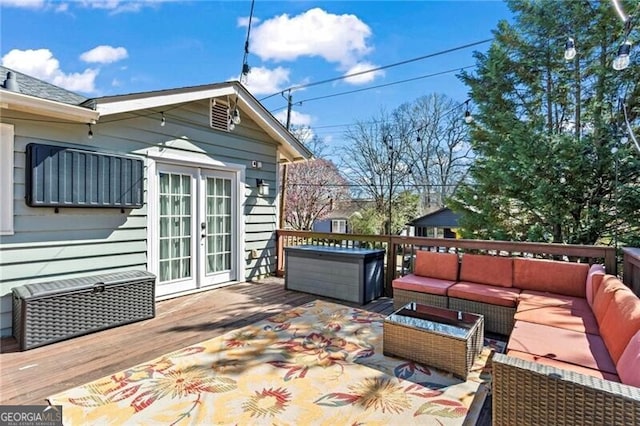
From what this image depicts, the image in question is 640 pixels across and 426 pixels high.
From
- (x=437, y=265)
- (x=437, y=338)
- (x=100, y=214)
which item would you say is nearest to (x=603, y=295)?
(x=437, y=338)

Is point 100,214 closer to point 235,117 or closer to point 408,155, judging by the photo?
point 235,117

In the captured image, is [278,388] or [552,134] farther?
[552,134]

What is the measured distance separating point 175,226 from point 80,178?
4.57ft

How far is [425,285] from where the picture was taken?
12.5 feet

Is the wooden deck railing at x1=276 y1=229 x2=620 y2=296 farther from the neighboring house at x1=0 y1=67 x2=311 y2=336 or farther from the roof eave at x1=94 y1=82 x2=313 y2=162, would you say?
the roof eave at x1=94 y1=82 x2=313 y2=162

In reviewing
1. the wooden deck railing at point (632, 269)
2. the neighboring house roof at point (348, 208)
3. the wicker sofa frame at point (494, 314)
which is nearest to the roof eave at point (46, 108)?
the wicker sofa frame at point (494, 314)

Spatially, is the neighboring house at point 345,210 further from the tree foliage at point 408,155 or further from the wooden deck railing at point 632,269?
the wooden deck railing at point 632,269

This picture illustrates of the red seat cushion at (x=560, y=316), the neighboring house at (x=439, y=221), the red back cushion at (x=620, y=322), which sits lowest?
the red seat cushion at (x=560, y=316)

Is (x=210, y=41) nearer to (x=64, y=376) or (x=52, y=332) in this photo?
(x=52, y=332)

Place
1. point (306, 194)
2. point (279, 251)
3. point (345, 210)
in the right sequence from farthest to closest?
point (345, 210)
point (306, 194)
point (279, 251)

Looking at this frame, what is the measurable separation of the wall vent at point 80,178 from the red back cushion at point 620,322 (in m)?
4.70

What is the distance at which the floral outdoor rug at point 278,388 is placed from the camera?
204 cm

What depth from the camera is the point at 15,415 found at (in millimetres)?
2090

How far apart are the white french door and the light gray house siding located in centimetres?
25
